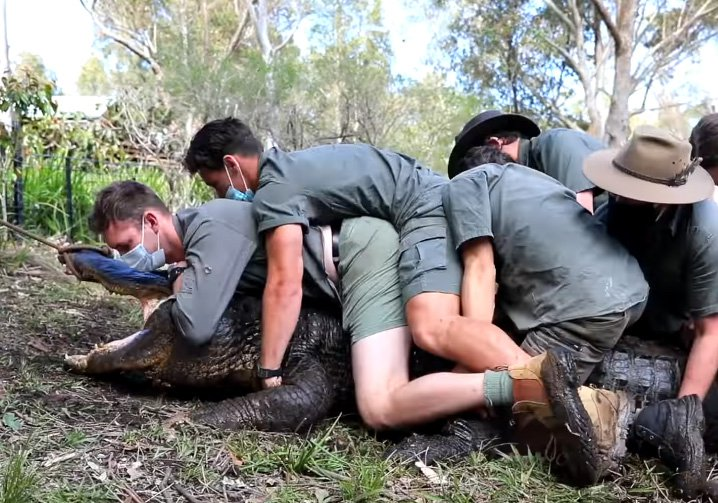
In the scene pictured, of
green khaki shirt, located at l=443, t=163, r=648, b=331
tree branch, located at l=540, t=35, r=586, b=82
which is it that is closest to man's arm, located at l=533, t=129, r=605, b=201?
green khaki shirt, located at l=443, t=163, r=648, b=331

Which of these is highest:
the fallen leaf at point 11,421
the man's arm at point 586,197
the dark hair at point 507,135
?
the dark hair at point 507,135

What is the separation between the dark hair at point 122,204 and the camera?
342 centimetres

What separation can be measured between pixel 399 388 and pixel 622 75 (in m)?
11.3

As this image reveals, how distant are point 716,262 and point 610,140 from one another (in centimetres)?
1082

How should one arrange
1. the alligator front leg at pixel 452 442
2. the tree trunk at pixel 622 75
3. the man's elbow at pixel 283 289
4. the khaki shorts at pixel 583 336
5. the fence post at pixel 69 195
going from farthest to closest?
1. the tree trunk at pixel 622 75
2. the fence post at pixel 69 195
3. the man's elbow at pixel 283 289
4. the khaki shorts at pixel 583 336
5. the alligator front leg at pixel 452 442

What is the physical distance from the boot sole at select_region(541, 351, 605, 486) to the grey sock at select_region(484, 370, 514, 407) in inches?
7.1

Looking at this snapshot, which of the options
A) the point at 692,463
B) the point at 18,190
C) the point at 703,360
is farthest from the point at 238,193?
the point at 18,190

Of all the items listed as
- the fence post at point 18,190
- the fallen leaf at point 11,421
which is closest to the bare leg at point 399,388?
the fallen leaf at point 11,421

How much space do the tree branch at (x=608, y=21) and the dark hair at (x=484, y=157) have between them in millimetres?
8538

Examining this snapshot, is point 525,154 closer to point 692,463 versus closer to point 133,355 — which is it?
point 692,463

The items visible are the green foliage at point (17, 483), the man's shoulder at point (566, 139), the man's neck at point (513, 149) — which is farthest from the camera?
the man's neck at point (513, 149)

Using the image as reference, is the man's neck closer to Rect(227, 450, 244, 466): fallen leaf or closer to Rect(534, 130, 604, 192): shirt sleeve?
Rect(534, 130, 604, 192): shirt sleeve

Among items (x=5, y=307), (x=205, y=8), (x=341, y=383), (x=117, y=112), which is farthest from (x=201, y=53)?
(x=341, y=383)

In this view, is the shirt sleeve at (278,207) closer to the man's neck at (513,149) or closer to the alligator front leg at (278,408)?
the alligator front leg at (278,408)
